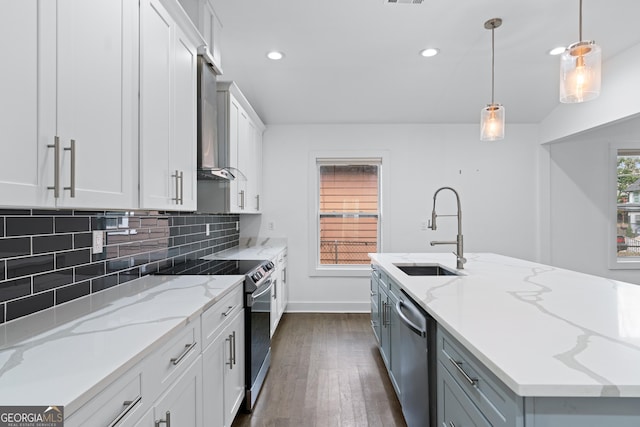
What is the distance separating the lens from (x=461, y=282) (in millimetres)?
1951

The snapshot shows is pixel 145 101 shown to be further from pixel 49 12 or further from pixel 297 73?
pixel 297 73

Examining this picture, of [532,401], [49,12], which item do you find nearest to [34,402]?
[49,12]

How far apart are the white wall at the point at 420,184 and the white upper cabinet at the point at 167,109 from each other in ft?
7.73

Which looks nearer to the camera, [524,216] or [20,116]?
[20,116]

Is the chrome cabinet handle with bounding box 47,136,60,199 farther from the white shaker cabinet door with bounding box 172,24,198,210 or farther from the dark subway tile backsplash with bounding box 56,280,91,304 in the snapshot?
the white shaker cabinet door with bounding box 172,24,198,210

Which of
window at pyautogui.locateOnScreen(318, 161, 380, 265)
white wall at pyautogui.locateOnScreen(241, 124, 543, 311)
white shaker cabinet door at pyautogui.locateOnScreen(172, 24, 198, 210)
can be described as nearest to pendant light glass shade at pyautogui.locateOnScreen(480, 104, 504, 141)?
white wall at pyautogui.locateOnScreen(241, 124, 543, 311)

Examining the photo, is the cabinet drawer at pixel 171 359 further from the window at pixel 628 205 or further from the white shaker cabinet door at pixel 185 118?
the window at pixel 628 205

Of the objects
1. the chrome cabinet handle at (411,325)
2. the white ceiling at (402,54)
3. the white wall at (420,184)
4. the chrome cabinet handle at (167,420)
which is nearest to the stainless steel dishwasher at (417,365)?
the chrome cabinet handle at (411,325)

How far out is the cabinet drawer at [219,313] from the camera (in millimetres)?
1561

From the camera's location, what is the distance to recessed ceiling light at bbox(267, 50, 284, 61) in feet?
10.1

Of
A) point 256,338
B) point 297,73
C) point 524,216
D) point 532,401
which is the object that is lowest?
point 256,338

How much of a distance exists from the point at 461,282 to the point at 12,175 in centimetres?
201

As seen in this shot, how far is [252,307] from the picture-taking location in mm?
2191

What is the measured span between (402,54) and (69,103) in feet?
9.31
